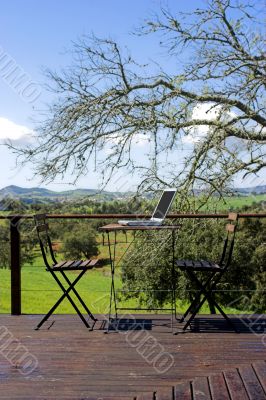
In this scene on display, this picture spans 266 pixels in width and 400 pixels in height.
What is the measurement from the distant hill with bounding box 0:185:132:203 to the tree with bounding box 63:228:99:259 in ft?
12.5

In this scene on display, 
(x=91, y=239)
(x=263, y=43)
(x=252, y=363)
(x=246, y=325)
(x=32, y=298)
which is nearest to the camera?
(x=252, y=363)

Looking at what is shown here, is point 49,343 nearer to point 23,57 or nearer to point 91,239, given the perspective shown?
point 23,57

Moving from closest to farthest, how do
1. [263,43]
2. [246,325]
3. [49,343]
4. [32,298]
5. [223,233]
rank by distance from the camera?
[49,343], [246,325], [263,43], [223,233], [32,298]

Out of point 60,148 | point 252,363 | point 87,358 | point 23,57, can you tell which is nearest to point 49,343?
point 87,358

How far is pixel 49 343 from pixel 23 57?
4359 mm

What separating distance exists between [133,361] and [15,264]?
76.4 inches

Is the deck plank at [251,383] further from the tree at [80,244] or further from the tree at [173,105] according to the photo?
the tree at [80,244]

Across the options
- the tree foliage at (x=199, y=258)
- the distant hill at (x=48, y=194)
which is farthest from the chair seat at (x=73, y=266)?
the tree foliage at (x=199, y=258)

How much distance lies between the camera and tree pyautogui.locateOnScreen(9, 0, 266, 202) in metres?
8.51

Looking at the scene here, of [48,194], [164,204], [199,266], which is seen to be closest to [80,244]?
[48,194]

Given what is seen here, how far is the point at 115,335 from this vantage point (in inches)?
165

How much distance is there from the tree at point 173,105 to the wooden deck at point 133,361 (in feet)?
14.6

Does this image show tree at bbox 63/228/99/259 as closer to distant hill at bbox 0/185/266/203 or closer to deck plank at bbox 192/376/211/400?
distant hill at bbox 0/185/266/203

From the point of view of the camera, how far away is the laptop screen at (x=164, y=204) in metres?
4.52
